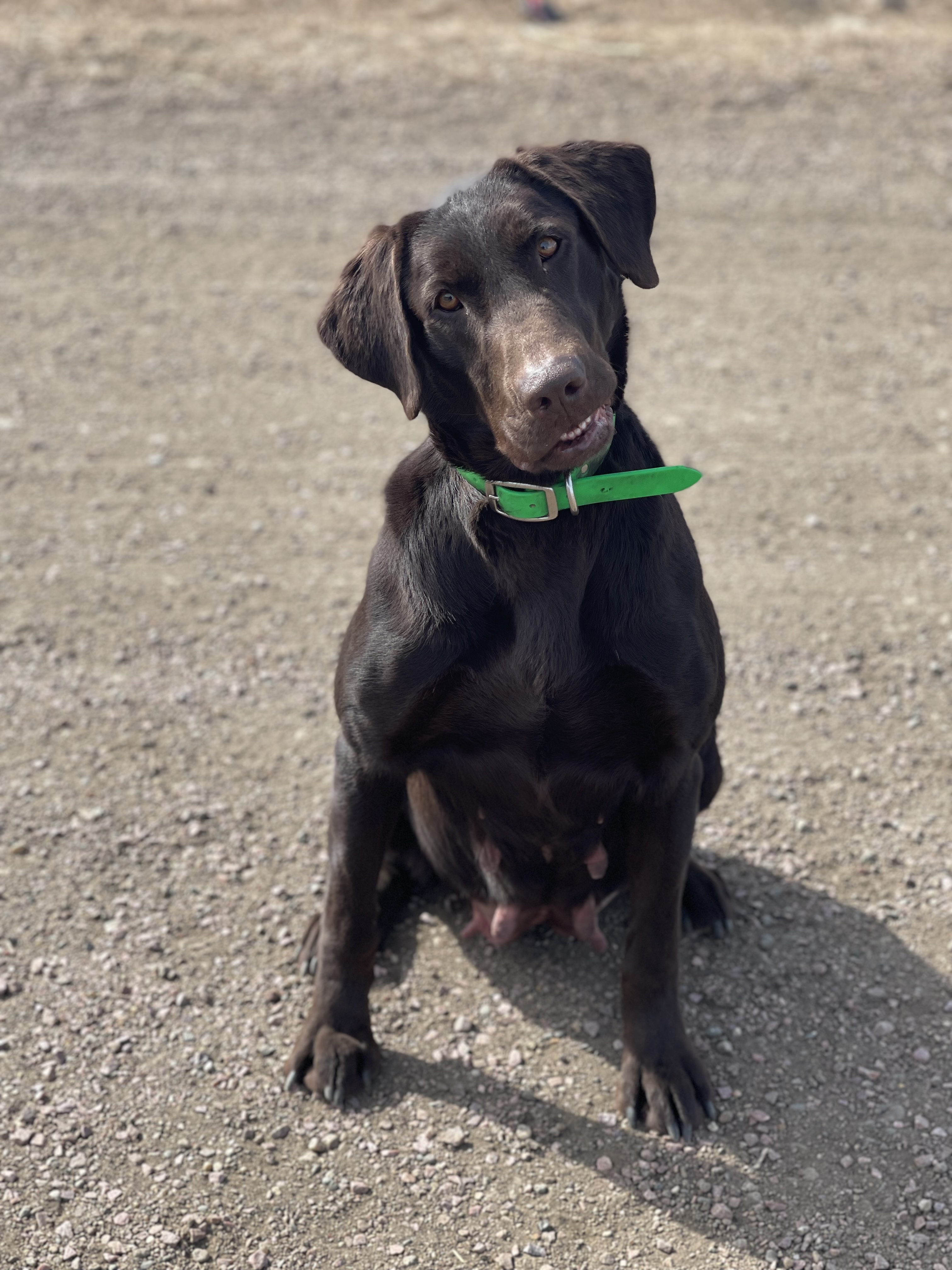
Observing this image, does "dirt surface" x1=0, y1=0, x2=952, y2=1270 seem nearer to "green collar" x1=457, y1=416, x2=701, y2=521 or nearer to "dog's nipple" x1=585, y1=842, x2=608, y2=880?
"dog's nipple" x1=585, y1=842, x2=608, y2=880

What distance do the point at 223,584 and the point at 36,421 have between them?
1599 millimetres

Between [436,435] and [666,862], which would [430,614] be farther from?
[666,862]

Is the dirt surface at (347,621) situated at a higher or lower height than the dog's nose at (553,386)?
lower

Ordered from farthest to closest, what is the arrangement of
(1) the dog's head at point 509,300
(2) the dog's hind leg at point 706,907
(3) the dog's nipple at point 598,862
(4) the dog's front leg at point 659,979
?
(2) the dog's hind leg at point 706,907, (3) the dog's nipple at point 598,862, (4) the dog's front leg at point 659,979, (1) the dog's head at point 509,300

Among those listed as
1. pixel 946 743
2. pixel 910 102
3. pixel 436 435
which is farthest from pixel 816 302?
pixel 436 435

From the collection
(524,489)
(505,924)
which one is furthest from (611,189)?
(505,924)

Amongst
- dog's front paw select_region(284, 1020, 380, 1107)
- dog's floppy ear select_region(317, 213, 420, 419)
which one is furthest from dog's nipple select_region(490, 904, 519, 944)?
dog's floppy ear select_region(317, 213, 420, 419)

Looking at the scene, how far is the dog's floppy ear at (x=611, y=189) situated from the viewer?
2.77 meters

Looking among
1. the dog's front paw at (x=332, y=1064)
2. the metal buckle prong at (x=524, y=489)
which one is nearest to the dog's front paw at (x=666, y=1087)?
the dog's front paw at (x=332, y=1064)

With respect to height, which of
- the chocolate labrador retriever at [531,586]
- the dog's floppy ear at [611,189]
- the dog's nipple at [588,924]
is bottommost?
the dog's nipple at [588,924]

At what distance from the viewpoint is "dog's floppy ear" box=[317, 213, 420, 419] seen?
2.77 meters

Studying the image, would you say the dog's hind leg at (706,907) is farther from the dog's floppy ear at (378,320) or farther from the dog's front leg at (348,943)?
the dog's floppy ear at (378,320)

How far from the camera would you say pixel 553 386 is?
97.7 inches

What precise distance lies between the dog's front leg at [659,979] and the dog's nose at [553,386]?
93 cm
